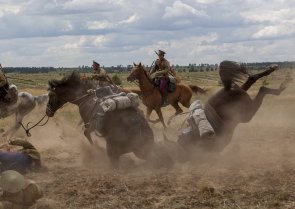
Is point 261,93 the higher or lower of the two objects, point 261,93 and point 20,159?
the higher

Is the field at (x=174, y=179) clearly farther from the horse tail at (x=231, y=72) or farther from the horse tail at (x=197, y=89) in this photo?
the horse tail at (x=197, y=89)

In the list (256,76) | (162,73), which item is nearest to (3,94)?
(162,73)

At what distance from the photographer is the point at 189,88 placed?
56.9ft

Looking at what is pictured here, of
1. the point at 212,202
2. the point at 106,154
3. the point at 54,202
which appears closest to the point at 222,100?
the point at 106,154

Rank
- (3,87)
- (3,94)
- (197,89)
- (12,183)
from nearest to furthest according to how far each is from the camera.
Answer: (12,183), (3,87), (3,94), (197,89)

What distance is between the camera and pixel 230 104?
9094 millimetres

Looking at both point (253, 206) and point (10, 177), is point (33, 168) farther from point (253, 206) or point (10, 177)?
point (253, 206)

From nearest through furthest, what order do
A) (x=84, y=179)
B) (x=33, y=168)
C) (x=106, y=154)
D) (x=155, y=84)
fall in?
(x=84, y=179) → (x=33, y=168) → (x=106, y=154) → (x=155, y=84)

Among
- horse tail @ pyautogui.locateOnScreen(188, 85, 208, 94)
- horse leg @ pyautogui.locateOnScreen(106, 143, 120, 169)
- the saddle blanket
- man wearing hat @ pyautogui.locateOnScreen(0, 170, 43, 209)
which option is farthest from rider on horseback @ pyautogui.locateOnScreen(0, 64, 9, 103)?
horse tail @ pyautogui.locateOnScreen(188, 85, 208, 94)

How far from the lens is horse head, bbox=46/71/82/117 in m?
10.4

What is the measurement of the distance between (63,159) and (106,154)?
1.06 m

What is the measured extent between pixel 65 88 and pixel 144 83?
6000 mm

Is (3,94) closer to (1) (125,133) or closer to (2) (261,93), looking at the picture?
(1) (125,133)

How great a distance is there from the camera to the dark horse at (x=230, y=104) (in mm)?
9047
